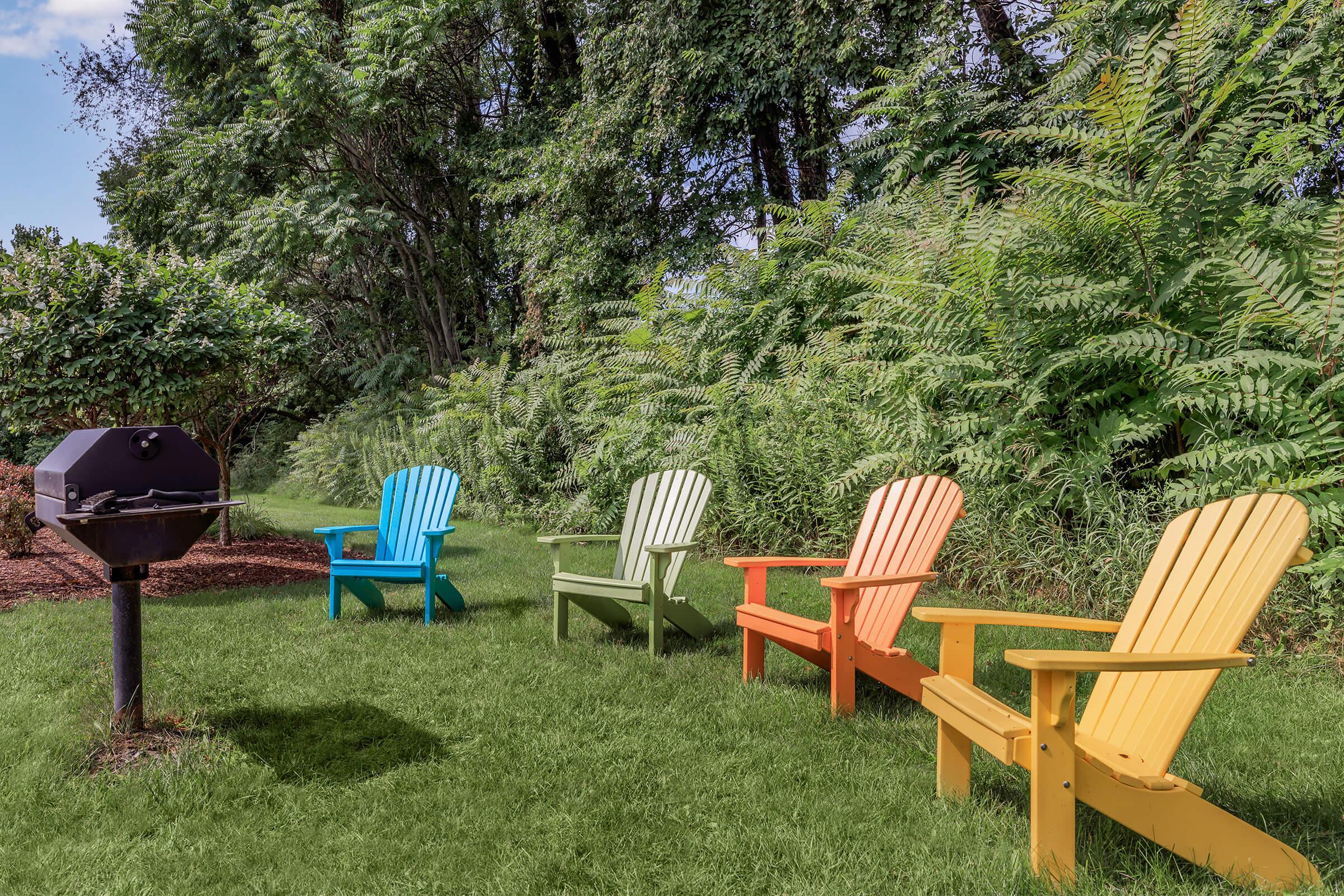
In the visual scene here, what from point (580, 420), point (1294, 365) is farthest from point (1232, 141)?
point (580, 420)

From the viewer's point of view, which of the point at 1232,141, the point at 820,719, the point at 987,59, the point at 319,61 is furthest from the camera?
the point at 319,61

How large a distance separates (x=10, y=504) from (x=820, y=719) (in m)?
7.53

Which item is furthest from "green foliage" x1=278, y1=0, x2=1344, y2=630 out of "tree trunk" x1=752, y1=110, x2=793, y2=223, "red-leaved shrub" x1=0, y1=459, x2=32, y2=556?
"red-leaved shrub" x1=0, y1=459, x2=32, y2=556

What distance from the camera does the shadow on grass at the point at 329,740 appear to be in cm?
270

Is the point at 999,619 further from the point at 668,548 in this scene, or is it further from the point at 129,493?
the point at 129,493

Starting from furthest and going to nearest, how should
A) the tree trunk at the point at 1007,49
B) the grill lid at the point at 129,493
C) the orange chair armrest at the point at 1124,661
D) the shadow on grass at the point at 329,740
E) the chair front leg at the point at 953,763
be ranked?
the tree trunk at the point at 1007,49 → the shadow on grass at the point at 329,740 → the grill lid at the point at 129,493 → the chair front leg at the point at 953,763 → the orange chair armrest at the point at 1124,661

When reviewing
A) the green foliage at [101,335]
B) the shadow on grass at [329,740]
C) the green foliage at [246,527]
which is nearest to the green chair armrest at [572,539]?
the shadow on grass at [329,740]

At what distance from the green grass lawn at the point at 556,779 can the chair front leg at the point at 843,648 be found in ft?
0.26

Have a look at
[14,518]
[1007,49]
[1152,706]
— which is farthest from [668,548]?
[1007,49]

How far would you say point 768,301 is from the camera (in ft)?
25.3

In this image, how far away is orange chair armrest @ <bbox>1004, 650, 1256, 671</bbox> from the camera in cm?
175

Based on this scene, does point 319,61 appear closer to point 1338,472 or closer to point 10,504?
point 10,504

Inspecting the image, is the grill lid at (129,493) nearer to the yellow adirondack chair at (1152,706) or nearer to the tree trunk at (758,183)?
the yellow adirondack chair at (1152,706)

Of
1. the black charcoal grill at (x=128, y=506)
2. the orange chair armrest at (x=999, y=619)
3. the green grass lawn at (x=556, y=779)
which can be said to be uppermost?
the black charcoal grill at (x=128, y=506)
